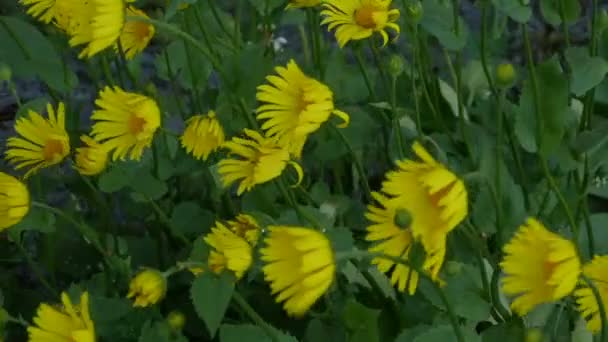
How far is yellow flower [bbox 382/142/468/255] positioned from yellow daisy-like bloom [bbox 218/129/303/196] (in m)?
0.14

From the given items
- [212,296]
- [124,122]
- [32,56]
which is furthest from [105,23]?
[32,56]

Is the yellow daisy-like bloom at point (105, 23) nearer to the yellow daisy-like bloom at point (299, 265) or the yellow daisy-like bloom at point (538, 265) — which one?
the yellow daisy-like bloom at point (299, 265)

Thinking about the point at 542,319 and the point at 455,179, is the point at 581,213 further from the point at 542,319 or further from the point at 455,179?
the point at 455,179

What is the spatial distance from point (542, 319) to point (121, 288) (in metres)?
0.42

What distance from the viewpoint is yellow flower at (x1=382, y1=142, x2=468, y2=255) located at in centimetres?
70

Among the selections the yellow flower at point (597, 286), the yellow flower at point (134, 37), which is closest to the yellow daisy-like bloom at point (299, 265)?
the yellow flower at point (597, 286)

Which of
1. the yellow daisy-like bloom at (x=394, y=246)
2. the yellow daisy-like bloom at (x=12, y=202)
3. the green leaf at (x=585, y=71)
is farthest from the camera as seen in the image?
the green leaf at (x=585, y=71)

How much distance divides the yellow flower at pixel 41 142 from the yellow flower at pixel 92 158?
14 millimetres

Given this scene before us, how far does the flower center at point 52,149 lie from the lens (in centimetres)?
101

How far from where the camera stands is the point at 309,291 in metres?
0.67

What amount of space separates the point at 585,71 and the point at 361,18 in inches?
8.5

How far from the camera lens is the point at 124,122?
980 millimetres

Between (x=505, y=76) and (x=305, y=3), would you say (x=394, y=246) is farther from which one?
(x=305, y=3)

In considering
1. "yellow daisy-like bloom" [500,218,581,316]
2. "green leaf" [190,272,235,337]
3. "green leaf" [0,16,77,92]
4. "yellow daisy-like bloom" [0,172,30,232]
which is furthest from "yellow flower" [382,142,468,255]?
"green leaf" [0,16,77,92]
